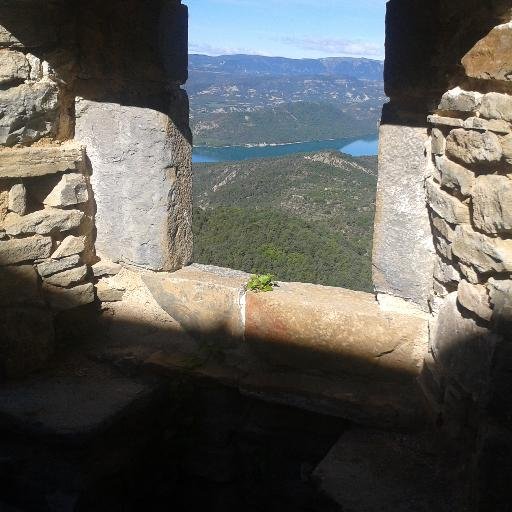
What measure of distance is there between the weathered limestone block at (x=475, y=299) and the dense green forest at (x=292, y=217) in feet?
13.2

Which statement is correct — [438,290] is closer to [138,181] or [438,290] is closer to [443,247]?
[443,247]

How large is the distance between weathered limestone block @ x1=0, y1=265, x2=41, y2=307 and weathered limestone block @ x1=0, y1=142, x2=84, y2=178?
437 millimetres

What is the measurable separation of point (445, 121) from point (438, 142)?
138 millimetres

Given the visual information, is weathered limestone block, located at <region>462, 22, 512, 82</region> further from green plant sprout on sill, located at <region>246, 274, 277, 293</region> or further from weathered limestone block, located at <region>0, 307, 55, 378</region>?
weathered limestone block, located at <region>0, 307, 55, 378</region>

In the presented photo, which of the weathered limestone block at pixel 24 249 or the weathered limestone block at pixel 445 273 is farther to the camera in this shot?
the weathered limestone block at pixel 24 249

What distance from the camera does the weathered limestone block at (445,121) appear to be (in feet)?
6.85

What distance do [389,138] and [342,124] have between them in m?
31.4

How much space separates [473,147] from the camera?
1996 millimetres

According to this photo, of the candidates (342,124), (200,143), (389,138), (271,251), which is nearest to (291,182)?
(271,251)

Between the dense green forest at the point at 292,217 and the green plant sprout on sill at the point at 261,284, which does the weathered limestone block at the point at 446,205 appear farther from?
the dense green forest at the point at 292,217

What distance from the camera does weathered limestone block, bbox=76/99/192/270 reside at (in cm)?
284

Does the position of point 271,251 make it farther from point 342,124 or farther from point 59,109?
point 342,124

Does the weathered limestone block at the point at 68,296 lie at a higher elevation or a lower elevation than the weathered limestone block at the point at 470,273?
lower

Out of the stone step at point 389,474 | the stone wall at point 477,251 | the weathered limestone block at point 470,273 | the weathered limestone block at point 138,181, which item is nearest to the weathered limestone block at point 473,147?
the stone wall at point 477,251
